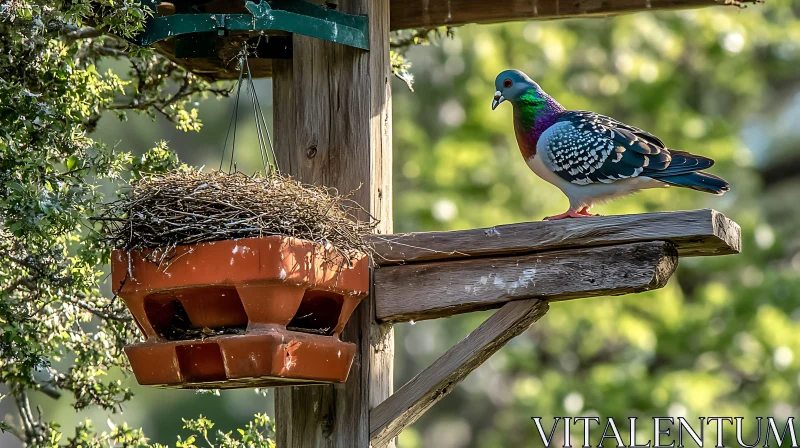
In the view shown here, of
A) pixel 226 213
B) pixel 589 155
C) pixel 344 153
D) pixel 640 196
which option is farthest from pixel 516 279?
pixel 640 196

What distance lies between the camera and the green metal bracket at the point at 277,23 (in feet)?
10.8

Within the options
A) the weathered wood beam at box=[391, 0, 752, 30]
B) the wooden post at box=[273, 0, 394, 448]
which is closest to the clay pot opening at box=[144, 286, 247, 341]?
the wooden post at box=[273, 0, 394, 448]

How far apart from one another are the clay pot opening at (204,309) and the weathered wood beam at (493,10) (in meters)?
1.27

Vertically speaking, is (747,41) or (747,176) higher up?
(747,41)

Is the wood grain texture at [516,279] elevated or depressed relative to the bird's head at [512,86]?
depressed

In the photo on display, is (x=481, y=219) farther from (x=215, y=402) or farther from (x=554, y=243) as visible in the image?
(x=215, y=402)

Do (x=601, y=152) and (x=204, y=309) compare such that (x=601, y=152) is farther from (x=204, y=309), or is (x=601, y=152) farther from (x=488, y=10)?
(x=204, y=309)

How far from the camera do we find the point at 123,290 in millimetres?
3139

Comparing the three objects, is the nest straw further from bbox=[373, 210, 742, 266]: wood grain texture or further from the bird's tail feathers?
the bird's tail feathers

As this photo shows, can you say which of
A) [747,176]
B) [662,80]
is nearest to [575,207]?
[662,80]

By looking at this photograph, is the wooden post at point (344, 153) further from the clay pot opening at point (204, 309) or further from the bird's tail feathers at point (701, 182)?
the bird's tail feathers at point (701, 182)

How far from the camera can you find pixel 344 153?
351cm

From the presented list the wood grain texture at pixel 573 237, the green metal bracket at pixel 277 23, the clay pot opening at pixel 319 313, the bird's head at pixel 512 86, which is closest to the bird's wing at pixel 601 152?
the bird's head at pixel 512 86

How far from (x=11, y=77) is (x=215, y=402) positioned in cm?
1494
